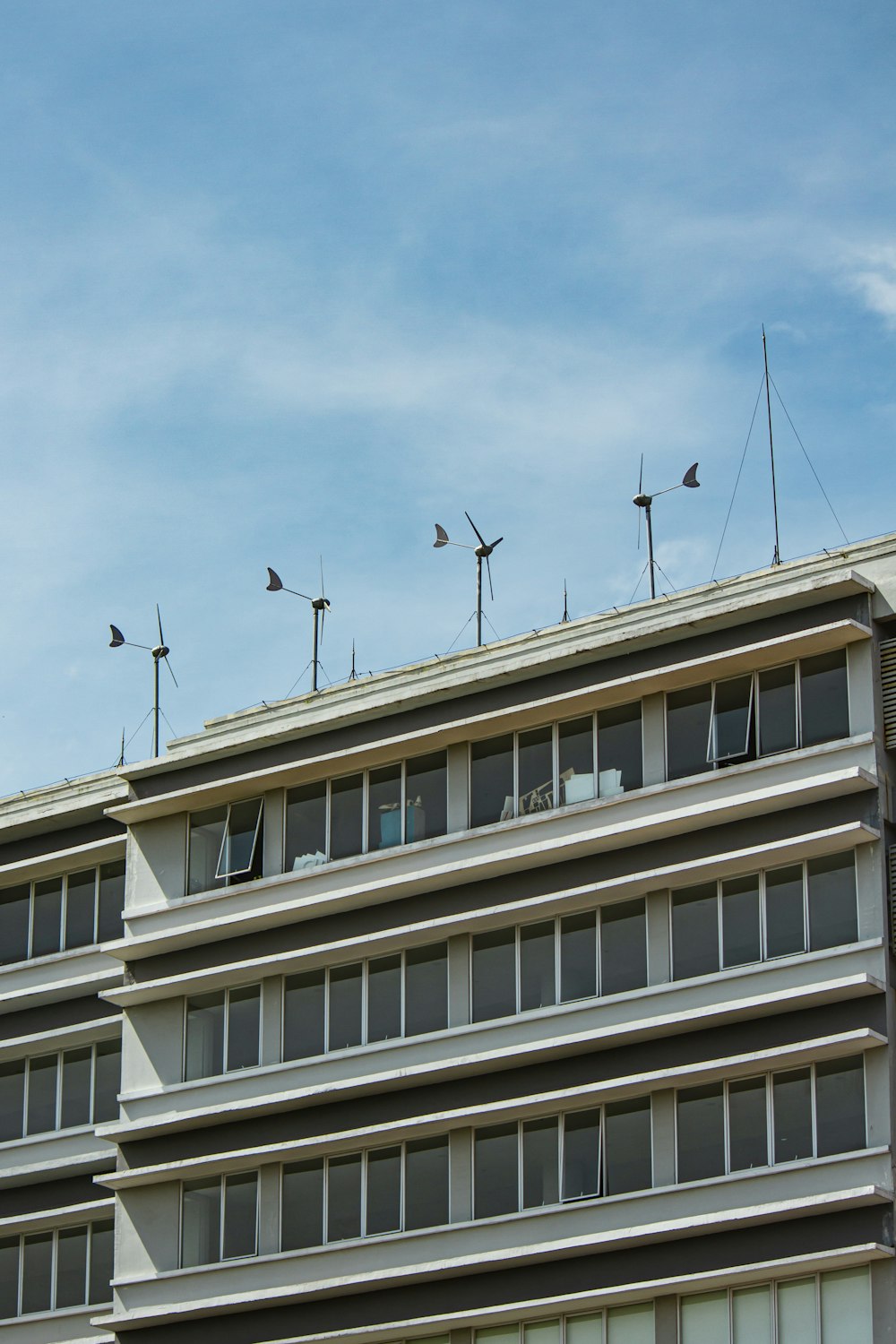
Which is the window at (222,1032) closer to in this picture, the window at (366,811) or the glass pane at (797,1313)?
the window at (366,811)

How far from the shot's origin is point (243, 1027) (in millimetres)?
62125

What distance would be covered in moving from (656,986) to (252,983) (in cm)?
1145

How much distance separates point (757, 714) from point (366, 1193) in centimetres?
1440

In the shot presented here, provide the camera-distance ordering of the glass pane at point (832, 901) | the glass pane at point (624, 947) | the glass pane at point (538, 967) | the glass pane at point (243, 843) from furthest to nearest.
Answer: the glass pane at point (243, 843) < the glass pane at point (538, 967) < the glass pane at point (624, 947) < the glass pane at point (832, 901)

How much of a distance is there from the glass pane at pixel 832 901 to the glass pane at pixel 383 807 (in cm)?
1113

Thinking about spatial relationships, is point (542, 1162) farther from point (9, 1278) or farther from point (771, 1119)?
point (9, 1278)

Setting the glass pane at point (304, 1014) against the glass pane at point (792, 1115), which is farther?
the glass pane at point (304, 1014)

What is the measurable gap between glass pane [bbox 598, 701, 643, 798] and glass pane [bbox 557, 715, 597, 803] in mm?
257

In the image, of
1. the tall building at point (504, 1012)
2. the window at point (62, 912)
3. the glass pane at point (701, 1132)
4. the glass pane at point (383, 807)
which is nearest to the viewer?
the tall building at point (504, 1012)

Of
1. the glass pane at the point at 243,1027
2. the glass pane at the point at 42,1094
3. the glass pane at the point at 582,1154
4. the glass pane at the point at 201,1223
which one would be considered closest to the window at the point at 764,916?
the glass pane at the point at 582,1154

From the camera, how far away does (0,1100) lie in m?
66.9

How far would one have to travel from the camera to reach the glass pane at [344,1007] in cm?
6038

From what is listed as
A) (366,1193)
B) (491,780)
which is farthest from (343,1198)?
(491,780)

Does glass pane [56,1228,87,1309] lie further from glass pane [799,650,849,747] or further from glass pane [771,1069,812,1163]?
glass pane [799,650,849,747]
